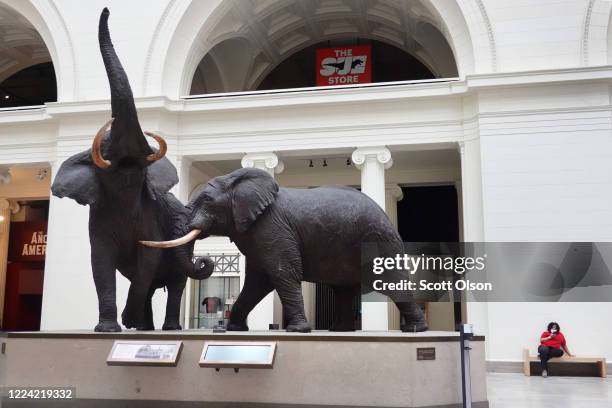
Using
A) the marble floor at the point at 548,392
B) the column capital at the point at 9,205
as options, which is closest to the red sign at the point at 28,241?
the column capital at the point at 9,205

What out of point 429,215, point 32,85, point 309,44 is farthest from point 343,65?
point 32,85

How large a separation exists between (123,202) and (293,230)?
1640mm

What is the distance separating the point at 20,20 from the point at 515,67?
14.4 m

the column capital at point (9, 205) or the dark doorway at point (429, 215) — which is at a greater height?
the column capital at point (9, 205)

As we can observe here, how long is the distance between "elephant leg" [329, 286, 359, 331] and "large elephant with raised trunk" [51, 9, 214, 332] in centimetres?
146

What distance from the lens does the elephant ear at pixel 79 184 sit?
18.2 feet

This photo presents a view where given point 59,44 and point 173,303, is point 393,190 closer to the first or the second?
point 59,44

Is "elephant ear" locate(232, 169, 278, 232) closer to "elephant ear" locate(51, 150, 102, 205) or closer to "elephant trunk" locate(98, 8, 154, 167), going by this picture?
"elephant trunk" locate(98, 8, 154, 167)

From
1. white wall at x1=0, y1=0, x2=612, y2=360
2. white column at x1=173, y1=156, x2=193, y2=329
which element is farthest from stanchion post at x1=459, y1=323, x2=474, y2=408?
white column at x1=173, y1=156, x2=193, y2=329

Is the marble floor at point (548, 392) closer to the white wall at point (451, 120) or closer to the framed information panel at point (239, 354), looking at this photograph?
the white wall at point (451, 120)

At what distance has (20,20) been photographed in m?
18.0

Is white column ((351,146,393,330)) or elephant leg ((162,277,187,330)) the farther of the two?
white column ((351,146,393,330))

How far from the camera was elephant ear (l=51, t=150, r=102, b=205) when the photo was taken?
5.54 metres

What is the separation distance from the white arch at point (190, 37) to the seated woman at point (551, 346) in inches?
244
